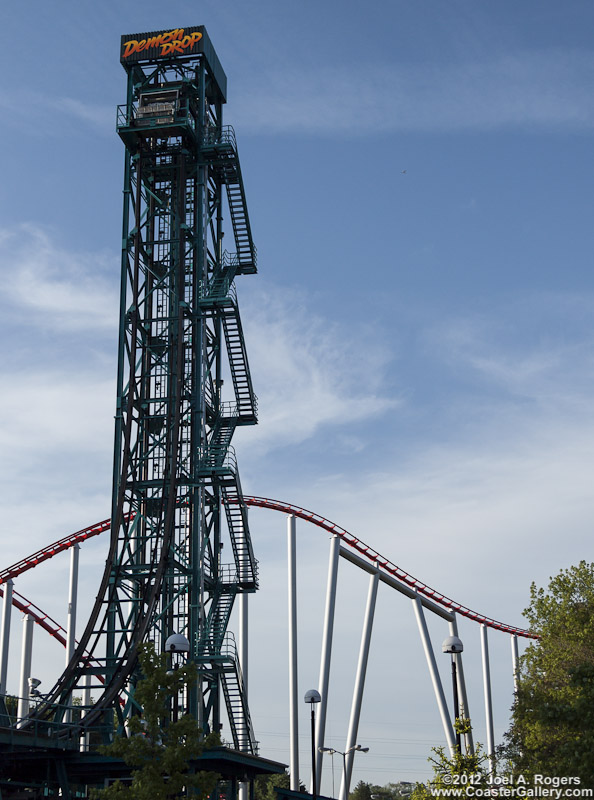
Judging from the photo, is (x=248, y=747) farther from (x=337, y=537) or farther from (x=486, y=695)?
(x=486, y=695)

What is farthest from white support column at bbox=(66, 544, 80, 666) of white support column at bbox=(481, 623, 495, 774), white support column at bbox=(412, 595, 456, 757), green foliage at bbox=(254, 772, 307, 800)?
green foliage at bbox=(254, 772, 307, 800)

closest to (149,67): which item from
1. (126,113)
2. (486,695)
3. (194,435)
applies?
(126,113)

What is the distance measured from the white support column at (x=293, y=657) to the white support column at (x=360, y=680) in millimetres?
→ 1880

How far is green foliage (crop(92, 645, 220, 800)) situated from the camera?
20.3 meters

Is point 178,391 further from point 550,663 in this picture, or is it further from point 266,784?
point 266,784

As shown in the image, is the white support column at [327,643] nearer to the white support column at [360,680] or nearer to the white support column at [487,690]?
the white support column at [360,680]

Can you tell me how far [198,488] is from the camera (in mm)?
34188

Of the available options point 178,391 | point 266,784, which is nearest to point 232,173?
point 178,391

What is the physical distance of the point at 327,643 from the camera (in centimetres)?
3922

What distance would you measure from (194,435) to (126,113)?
12148 millimetres

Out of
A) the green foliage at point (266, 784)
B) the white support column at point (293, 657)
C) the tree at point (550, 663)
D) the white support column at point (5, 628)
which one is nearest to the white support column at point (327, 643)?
the white support column at point (293, 657)

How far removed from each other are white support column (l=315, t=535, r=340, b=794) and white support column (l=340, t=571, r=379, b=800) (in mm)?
1061

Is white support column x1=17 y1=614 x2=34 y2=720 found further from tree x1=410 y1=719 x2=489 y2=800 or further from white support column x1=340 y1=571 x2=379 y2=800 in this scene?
tree x1=410 y1=719 x2=489 y2=800

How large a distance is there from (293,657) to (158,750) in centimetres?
1844
